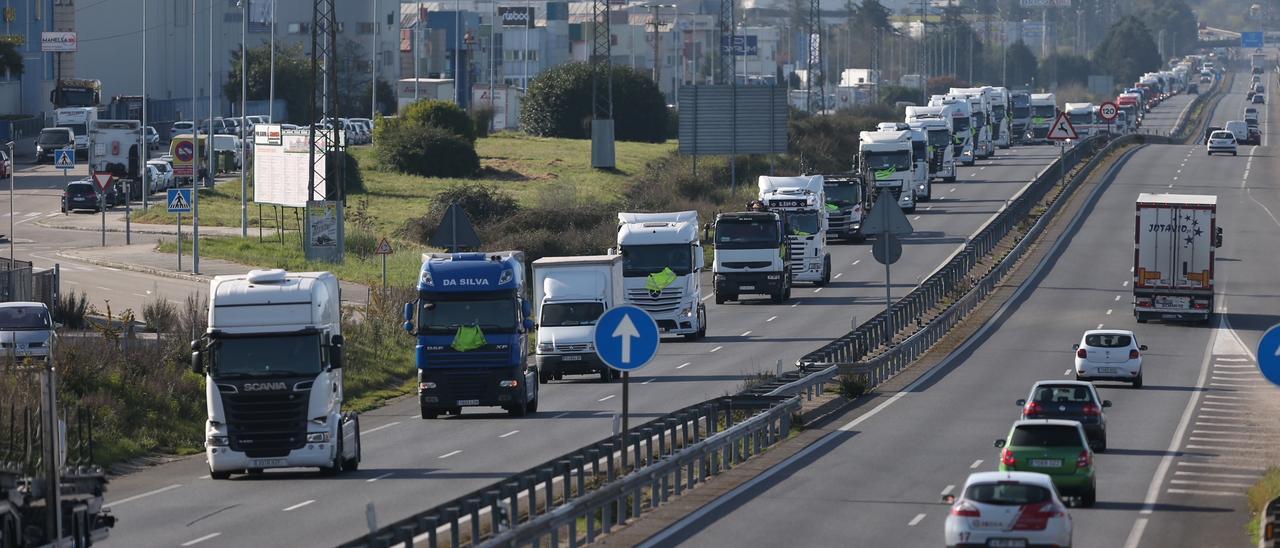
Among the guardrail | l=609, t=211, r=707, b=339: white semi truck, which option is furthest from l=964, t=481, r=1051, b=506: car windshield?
l=609, t=211, r=707, b=339: white semi truck

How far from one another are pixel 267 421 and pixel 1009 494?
1174 centimetres

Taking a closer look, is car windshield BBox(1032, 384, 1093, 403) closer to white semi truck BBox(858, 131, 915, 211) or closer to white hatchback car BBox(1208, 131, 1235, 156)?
white semi truck BBox(858, 131, 915, 211)

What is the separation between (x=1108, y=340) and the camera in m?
38.8

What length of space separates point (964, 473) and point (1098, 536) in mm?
4989

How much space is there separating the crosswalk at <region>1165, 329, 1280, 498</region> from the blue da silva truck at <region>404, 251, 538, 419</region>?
1161cm

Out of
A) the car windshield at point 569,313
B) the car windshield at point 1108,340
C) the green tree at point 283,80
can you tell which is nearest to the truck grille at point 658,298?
the car windshield at point 569,313

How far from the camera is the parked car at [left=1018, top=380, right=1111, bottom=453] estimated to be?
95.2ft

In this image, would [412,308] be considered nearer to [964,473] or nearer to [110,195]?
[964,473]

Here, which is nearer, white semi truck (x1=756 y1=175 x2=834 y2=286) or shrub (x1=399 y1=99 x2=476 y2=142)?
white semi truck (x1=756 y1=175 x2=834 y2=286)

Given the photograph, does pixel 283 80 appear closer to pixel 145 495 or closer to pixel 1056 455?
pixel 145 495

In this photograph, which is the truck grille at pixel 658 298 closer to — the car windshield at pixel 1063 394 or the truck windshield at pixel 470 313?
the truck windshield at pixel 470 313

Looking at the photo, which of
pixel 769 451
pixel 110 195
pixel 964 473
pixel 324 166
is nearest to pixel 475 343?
pixel 769 451

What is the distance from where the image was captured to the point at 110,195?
83438 millimetres

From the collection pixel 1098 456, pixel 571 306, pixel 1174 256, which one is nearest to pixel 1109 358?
pixel 1098 456
